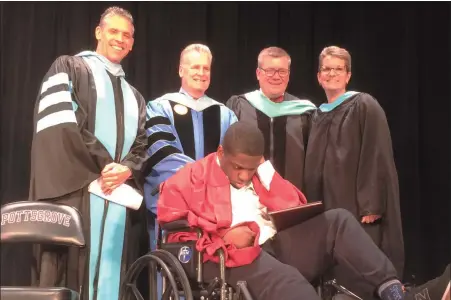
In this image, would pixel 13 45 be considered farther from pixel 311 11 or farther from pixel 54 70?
pixel 311 11

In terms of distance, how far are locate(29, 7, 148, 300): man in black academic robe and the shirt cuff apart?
2.37 ft

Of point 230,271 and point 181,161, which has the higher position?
point 181,161

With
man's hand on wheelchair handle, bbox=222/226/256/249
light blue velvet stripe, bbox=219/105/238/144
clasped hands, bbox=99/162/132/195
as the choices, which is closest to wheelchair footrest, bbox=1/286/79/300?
man's hand on wheelchair handle, bbox=222/226/256/249

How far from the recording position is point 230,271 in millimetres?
2494

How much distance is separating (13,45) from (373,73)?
2510 mm

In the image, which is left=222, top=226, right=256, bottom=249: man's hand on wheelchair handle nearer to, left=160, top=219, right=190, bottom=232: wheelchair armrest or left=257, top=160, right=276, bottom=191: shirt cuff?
left=160, top=219, right=190, bottom=232: wheelchair armrest

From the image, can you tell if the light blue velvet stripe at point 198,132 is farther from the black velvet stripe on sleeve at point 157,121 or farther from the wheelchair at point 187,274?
the wheelchair at point 187,274

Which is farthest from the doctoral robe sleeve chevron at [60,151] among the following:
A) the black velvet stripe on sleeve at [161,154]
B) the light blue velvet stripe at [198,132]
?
the light blue velvet stripe at [198,132]

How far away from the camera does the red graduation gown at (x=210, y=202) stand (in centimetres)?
248

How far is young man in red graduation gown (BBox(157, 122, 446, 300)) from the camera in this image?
244 cm

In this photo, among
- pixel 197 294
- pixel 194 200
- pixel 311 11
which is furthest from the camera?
pixel 311 11

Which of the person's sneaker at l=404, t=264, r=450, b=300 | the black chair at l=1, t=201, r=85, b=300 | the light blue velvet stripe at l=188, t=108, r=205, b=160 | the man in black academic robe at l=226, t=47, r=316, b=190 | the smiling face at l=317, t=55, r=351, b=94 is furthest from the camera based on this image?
the man in black academic robe at l=226, t=47, r=316, b=190

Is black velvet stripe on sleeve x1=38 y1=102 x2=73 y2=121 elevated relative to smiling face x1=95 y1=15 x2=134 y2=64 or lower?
lower

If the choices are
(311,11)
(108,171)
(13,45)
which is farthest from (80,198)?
(311,11)
